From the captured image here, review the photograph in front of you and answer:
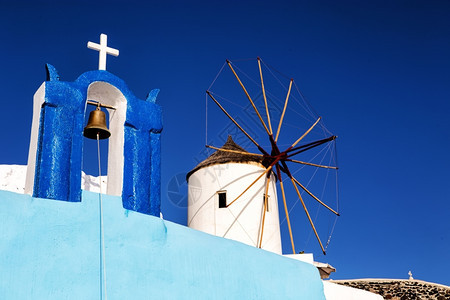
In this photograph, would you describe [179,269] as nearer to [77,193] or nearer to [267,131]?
[77,193]

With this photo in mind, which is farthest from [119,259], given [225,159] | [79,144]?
[225,159]

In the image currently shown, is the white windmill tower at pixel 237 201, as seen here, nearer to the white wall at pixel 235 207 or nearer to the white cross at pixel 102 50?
the white wall at pixel 235 207

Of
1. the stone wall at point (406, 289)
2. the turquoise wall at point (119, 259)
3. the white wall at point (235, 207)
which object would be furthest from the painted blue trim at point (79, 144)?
the stone wall at point (406, 289)

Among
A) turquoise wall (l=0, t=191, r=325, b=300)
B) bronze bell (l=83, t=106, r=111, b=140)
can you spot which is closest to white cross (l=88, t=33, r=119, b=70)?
bronze bell (l=83, t=106, r=111, b=140)

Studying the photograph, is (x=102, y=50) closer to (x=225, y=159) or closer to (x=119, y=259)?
(x=119, y=259)

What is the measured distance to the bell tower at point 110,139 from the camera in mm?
4047

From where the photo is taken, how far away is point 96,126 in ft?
14.7

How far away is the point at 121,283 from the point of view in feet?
12.8

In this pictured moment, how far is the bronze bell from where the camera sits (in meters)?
4.50

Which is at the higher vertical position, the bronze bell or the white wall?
Answer: the white wall

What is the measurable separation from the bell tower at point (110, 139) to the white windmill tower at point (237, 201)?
497 centimetres

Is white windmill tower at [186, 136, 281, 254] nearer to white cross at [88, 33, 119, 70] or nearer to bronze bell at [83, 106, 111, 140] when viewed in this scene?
white cross at [88, 33, 119, 70]

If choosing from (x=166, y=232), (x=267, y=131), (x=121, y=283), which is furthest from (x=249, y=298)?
(x=267, y=131)

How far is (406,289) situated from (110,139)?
11.3 meters
